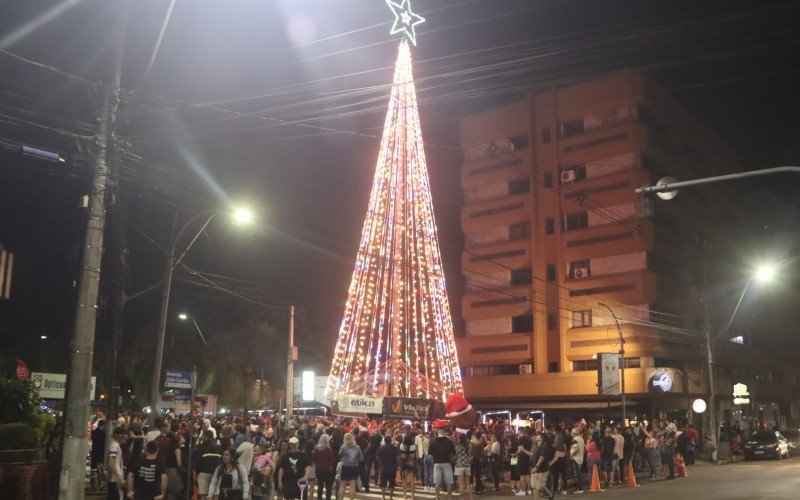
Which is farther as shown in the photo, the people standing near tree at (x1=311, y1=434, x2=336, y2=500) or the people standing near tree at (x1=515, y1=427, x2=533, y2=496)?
the people standing near tree at (x1=515, y1=427, x2=533, y2=496)

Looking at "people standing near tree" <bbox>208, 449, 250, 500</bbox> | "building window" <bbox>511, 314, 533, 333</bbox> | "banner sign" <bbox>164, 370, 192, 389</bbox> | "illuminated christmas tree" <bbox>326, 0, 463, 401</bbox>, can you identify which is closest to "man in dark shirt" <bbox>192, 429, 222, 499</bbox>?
"people standing near tree" <bbox>208, 449, 250, 500</bbox>

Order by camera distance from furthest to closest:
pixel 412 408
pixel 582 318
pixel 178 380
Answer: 1. pixel 582 318
2. pixel 412 408
3. pixel 178 380

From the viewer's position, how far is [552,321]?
54.1 m

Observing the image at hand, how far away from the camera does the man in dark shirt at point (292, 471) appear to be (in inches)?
580

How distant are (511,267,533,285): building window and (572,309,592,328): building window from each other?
4.62 m

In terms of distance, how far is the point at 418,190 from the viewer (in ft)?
102

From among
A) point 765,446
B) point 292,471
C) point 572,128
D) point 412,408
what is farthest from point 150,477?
point 572,128

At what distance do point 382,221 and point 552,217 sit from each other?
26.6 m

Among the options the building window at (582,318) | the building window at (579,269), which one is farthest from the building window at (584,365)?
the building window at (579,269)

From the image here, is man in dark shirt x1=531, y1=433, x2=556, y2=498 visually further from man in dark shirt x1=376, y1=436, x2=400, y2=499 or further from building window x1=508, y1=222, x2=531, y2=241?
building window x1=508, y1=222, x2=531, y2=241

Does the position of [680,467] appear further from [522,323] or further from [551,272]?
[522,323]

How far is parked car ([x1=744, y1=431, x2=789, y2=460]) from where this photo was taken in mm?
36281

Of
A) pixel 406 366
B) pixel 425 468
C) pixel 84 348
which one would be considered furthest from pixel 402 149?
pixel 84 348

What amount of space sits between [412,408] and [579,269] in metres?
24.1
